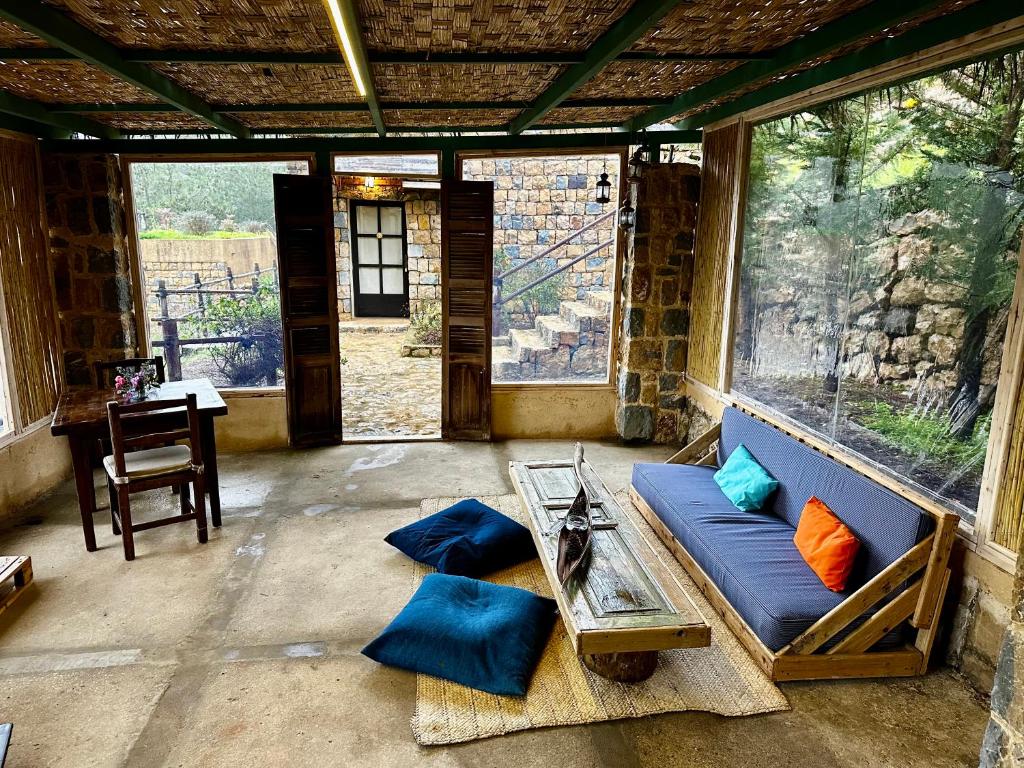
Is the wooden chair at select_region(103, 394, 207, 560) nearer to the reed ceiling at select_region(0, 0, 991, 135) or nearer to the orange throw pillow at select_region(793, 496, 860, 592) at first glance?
the reed ceiling at select_region(0, 0, 991, 135)

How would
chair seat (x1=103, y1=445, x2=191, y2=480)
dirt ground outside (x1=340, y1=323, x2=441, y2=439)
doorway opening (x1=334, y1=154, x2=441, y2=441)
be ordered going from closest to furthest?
chair seat (x1=103, y1=445, x2=191, y2=480) → dirt ground outside (x1=340, y1=323, x2=441, y2=439) → doorway opening (x1=334, y1=154, x2=441, y2=441)

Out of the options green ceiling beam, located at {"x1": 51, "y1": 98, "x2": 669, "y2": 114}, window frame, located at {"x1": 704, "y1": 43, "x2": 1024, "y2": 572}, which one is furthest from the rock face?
green ceiling beam, located at {"x1": 51, "y1": 98, "x2": 669, "y2": 114}

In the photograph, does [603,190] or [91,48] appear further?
[603,190]

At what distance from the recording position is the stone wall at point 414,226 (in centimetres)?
1129

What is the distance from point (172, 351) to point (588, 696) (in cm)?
481

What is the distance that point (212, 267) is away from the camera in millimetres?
5645

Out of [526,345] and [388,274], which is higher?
[388,274]

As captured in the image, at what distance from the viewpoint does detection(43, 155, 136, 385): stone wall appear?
5137 mm

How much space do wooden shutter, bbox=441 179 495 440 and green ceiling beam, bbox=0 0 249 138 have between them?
206 centimetres

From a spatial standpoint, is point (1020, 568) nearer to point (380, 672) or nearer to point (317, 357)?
point (380, 672)

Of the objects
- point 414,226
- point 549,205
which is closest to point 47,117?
point 549,205

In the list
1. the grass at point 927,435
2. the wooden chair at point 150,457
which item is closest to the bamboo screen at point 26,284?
the wooden chair at point 150,457

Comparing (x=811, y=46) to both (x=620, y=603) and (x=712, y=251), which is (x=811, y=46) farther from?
(x=620, y=603)

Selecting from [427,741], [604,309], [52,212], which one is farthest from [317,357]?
[427,741]
